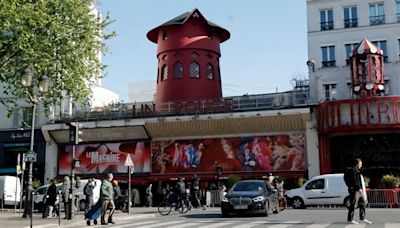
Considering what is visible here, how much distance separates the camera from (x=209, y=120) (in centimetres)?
3488

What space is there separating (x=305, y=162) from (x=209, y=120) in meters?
6.53

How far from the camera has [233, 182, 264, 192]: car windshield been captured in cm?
1925

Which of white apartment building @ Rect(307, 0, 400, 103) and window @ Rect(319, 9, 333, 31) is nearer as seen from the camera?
white apartment building @ Rect(307, 0, 400, 103)

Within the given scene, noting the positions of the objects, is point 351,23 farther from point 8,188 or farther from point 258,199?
point 8,188

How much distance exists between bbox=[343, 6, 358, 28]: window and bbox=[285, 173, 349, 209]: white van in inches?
539

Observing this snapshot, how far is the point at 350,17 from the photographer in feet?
119

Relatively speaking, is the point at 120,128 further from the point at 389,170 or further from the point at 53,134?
the point at 389,170

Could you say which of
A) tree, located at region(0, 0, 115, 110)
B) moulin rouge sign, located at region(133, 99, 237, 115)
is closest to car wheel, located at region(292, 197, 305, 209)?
moulin rouge sign, located at region(133, 99, 237, 115)

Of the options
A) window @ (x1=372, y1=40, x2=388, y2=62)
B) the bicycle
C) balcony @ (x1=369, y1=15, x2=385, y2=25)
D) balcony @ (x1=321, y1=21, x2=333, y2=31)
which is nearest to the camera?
the bicycle

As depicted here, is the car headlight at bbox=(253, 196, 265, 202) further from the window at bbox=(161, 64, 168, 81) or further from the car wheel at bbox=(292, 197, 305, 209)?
the window at bbox=(161, 64, 168, 81)

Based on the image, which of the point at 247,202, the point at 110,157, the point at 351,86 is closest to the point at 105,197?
the point at 247,202

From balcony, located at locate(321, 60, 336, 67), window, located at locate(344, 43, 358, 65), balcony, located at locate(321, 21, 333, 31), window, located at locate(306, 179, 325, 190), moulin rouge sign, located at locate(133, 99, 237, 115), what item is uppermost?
balcony, located at locate(321, 21, 333, 31)

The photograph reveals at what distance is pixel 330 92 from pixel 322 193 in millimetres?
11065

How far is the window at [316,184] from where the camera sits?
85.7 ft
